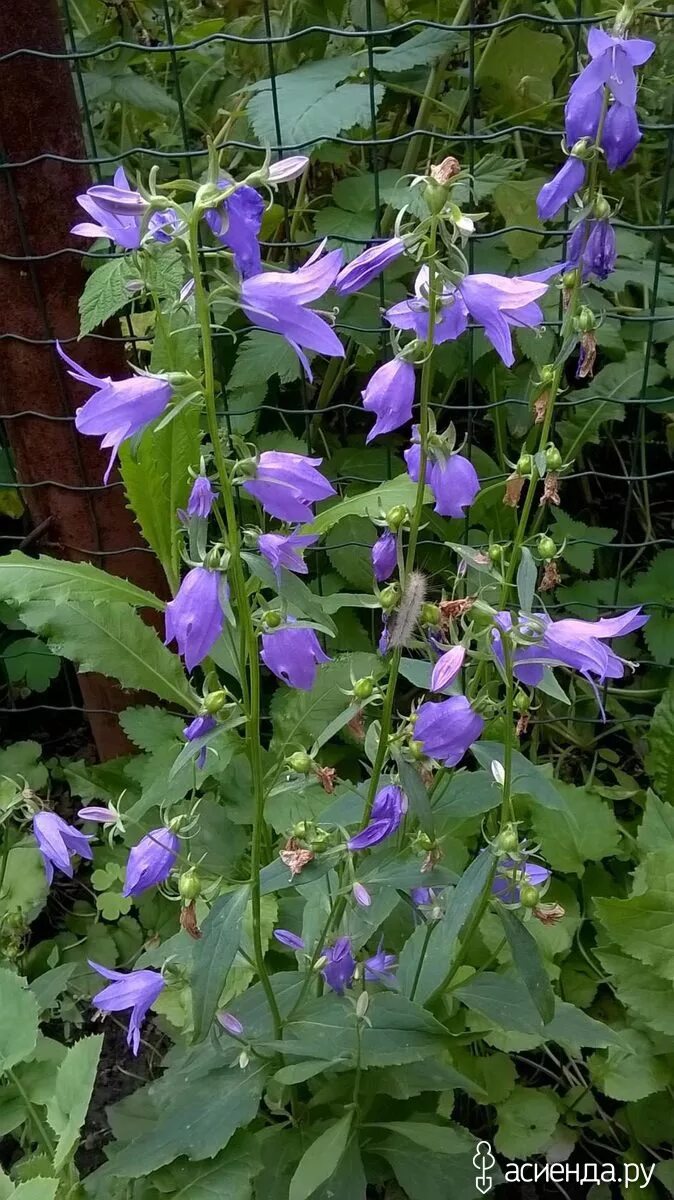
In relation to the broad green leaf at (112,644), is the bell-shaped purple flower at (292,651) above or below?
above

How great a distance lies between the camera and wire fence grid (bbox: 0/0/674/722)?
1.39 m

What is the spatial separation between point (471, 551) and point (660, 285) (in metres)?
1.00

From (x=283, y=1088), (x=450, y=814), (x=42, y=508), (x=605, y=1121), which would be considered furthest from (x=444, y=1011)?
(x=42, y=508)

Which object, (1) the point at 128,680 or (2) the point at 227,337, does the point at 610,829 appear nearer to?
(1) the point at 128,680

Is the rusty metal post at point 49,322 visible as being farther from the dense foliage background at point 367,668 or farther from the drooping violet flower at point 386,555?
the drooping violet flower at point 386,555

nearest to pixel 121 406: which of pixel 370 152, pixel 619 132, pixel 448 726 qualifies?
pixel 448 726

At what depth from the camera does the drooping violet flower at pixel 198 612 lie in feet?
2.64

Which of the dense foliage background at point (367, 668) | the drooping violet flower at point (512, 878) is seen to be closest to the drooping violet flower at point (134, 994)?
the dense foliage background at point (367, 668)

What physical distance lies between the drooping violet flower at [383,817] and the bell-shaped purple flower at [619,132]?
2.07ft

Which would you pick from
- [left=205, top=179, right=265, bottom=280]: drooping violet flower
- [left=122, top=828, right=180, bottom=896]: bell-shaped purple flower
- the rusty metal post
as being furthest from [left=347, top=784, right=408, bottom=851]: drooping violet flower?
the rusty metal post

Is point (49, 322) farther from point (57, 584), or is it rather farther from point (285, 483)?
point (285, 483)

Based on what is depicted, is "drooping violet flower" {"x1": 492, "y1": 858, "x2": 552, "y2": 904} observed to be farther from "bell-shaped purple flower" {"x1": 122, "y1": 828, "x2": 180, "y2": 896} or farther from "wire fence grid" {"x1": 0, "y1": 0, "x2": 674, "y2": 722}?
"wire fence grid" {"x1": 0, "y1": 0, "x2": 674, "y2": 722}

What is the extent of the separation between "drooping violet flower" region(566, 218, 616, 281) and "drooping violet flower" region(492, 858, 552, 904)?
59cm

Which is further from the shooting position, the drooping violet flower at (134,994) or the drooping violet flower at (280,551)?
the drooping violet flower at (134,994)
